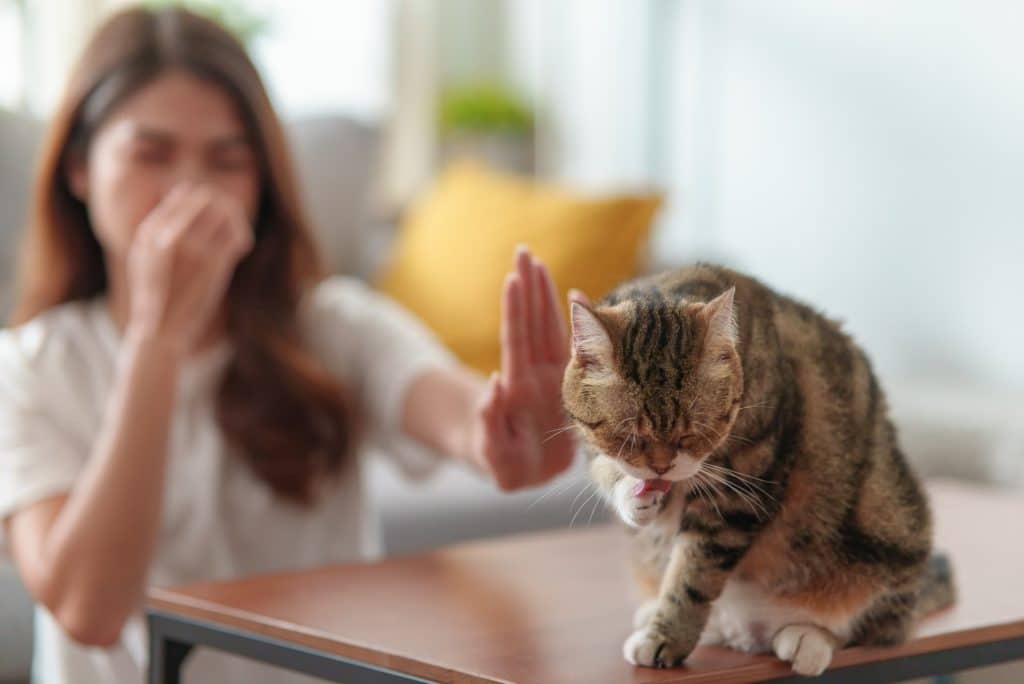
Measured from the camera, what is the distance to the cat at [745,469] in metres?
0.62

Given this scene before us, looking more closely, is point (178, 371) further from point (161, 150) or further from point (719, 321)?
point (719, 321)

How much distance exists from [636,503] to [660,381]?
0.28 ft

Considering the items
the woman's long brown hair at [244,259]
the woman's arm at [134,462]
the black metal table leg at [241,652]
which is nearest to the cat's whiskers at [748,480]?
the black metal table leg at [241,652]

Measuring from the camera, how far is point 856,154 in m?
2.37

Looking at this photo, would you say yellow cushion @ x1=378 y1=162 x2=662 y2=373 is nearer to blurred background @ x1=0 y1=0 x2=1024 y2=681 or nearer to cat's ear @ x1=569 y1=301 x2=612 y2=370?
blurred background @ x1=0 y1=0 x2=1024 y2=681

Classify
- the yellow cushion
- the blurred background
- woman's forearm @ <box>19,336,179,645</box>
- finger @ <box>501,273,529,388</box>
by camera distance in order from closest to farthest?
finger @ <box>501,273,529,388</box>, woman's forearm @ <box>19,336,179,645</box>, the blurred background, the yellow cushion

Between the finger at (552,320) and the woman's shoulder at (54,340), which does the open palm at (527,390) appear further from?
the woman's shoulder at (54,340)

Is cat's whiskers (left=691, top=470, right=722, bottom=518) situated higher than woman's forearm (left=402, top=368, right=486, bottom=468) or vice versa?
cat's whiskers (left=691, top=470, right=722, bottom=518)

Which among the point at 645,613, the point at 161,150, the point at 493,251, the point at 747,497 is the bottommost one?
the point at 493,251

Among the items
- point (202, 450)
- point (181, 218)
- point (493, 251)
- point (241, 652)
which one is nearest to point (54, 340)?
point (202, 450)

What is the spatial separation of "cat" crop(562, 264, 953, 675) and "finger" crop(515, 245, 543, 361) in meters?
0.15

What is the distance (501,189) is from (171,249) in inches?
53.7

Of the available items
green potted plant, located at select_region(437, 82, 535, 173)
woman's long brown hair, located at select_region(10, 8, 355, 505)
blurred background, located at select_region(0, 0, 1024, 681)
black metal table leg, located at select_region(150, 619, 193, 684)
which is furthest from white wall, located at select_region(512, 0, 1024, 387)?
black metal table leg, located at select_region(150, 619, 193, 684)

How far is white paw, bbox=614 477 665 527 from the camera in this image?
2.17ft
